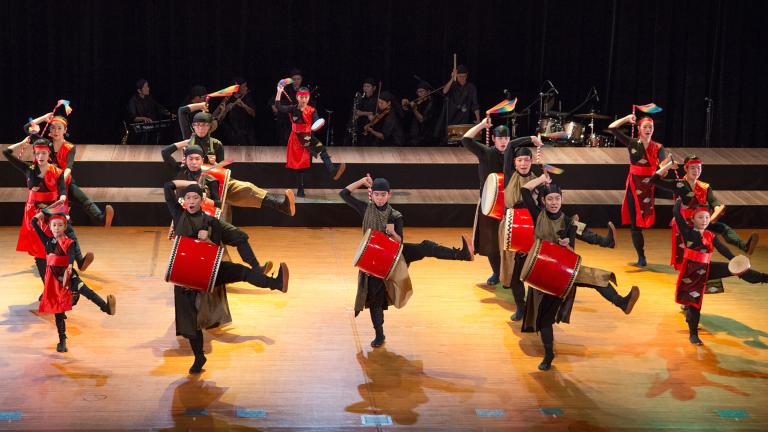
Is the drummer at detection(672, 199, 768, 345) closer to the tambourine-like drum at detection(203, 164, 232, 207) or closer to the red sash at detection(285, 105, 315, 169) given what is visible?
the tambourine-like drum at detection(203, 164, 232, 207)

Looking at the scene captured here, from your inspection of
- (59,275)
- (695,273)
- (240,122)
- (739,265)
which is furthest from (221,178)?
(240,122)

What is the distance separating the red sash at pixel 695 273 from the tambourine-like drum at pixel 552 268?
113 cm

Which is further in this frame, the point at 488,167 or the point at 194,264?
the point at 488,167

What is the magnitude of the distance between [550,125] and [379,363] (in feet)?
23.4

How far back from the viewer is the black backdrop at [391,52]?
13.5m

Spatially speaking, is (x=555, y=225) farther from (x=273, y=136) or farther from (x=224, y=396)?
(x=273, y=136)

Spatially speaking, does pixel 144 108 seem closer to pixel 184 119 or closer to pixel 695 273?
pixel 184 119

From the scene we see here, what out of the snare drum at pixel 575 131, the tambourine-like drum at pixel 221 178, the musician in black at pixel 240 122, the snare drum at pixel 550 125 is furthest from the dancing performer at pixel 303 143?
the snare drum at pixel 575 131

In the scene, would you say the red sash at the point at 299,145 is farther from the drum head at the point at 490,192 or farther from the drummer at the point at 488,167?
the drum head at the point at 490,192

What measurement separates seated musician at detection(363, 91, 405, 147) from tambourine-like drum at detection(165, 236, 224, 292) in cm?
746

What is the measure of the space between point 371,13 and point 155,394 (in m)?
8.95

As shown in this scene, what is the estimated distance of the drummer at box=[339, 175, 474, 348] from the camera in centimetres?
664

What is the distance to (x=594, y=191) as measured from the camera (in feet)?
38.7

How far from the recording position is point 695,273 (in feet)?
22.9
